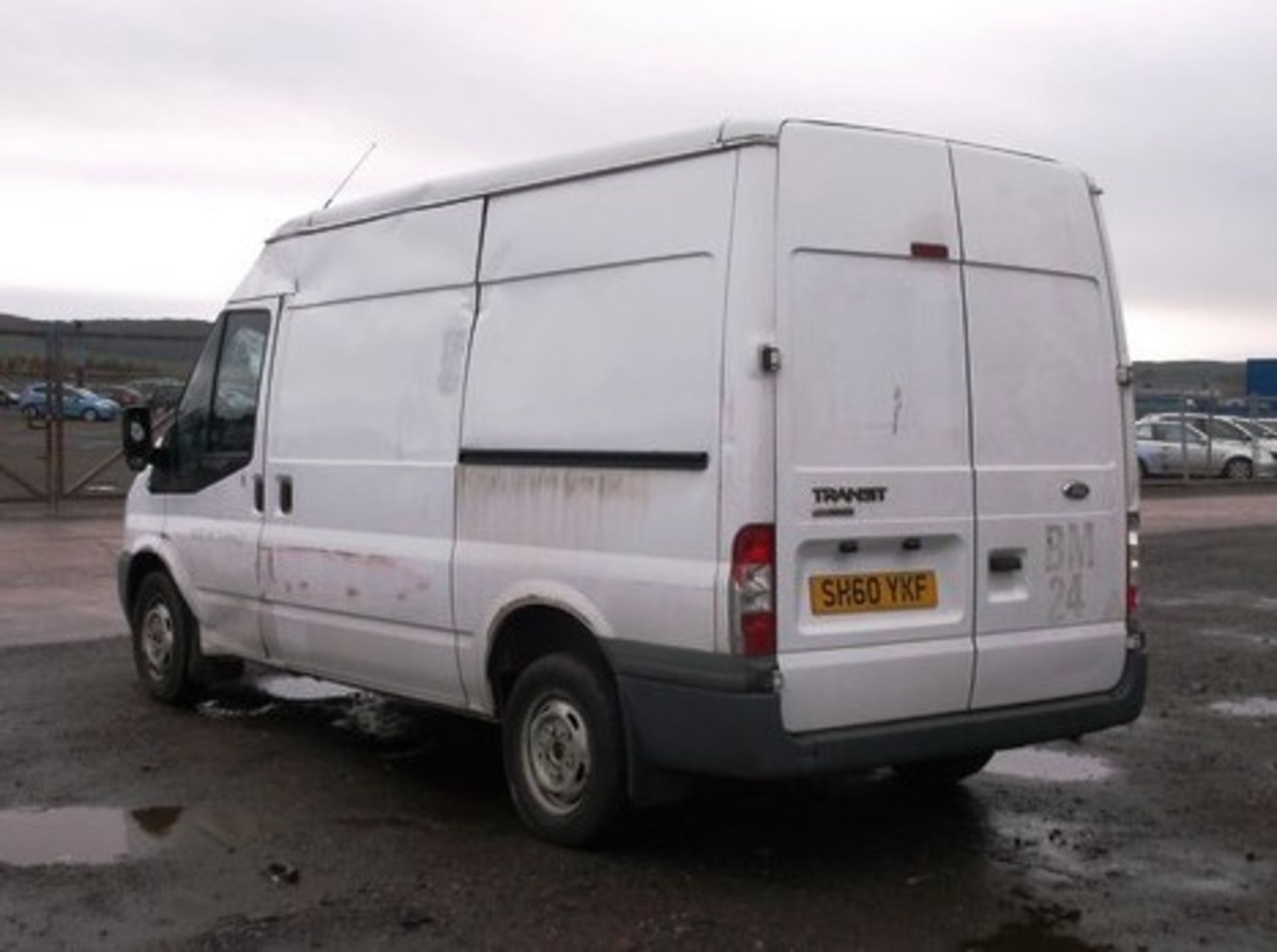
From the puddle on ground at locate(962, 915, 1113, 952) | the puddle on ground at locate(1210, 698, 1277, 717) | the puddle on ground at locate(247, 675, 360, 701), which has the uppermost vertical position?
the puddle on ground at locate(247, 675, 360, 701)

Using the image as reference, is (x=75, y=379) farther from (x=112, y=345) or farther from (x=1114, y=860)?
(x=1114, y=860)

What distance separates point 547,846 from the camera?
5.73 metres

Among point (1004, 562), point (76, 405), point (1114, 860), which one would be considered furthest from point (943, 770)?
point (76, 405)

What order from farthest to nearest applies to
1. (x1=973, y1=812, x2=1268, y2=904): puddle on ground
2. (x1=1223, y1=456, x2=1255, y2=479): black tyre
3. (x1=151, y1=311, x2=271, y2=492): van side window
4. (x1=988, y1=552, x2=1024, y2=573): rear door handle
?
(x1=1223, y1=456, x2=1255, y2=479): black tyre, (x1=151, y1=311, x2=271, y2=492): van side window, (x1=988, y1=552, x2=1024, y2=573): rear door handle, (x1=973, y1=812, x2=1268, y2=904): puddle on ground

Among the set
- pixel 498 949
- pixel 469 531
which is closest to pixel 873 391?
pixel 469 531

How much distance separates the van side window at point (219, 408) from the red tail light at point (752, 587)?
338cm

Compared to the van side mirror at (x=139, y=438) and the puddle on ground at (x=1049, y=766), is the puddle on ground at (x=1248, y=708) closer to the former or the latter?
the puddle on ground at (x=1049, y=766)

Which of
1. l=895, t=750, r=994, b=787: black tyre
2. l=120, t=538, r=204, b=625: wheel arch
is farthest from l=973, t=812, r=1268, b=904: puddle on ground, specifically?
l=120, t=538, r=204, b=625: wheel arch

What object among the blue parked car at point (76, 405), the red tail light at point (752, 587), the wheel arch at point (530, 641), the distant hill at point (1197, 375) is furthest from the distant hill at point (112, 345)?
the distant hill at point (1197, 375)

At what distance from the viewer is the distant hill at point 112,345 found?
1884 cm

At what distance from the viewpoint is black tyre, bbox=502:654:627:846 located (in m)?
5.46

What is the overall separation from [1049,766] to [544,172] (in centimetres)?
361

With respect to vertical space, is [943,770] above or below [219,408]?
below

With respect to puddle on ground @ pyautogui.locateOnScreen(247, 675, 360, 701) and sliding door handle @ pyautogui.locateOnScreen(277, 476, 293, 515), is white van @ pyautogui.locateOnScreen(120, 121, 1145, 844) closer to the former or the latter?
sliding door handle @ pyautogui.locateOnScreen(277, 476, 293, 515)
